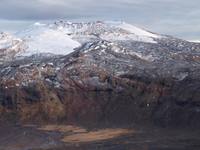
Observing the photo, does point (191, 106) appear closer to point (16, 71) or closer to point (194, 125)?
point (194, 125)

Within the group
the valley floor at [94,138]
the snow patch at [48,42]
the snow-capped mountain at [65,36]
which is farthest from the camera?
the snow-capped mountain at [65,36]

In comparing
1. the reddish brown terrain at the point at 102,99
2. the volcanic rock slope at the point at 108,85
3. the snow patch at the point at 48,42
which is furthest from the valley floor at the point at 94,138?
the snow patch at the point at 48,42

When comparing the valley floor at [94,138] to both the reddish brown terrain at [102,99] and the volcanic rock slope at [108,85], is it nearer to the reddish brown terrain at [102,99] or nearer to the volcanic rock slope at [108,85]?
the reddish brown terrain at [102,99]

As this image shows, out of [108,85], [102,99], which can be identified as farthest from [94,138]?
[108,85]

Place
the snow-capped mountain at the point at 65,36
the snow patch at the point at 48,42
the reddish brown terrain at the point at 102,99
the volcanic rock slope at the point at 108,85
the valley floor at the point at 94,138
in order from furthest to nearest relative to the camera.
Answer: the snow-capped mountain at the point at 65,36 → the snow patch at the point at 48,42 → the volcanic rock slope at the point at 108,85 → the reddish brown terrain at the point at 102,99 → the valley floor at the point at 94,138

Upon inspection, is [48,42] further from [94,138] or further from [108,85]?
[94,138]

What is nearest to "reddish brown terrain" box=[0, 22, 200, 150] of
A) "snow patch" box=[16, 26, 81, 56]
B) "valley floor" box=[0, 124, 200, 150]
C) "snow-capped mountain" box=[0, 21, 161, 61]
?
"valley floor" box=[0, 124, 200, 150]

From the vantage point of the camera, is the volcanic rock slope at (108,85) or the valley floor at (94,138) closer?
the valley floor at (94,138)
